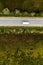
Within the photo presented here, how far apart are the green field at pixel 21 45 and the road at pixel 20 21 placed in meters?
0.51

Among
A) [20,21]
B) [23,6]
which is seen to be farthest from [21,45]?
[23,6]

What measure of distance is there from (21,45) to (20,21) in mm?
2483

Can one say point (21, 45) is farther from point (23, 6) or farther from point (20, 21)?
point (23, 6)

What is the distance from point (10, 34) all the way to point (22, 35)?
3.39 feet

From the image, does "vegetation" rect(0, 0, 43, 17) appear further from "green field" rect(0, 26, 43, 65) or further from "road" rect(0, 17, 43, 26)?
"green field" rect(0, 26, 43, 65)

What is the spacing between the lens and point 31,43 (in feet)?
61.9

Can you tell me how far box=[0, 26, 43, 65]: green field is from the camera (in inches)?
726

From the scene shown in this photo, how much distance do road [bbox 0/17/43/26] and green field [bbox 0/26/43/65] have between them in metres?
0.51

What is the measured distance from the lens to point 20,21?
20.2 m

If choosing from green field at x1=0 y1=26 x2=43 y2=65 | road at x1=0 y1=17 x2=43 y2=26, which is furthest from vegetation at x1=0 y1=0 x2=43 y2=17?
green field at x1=0 y1=26 x2=43 y2=65

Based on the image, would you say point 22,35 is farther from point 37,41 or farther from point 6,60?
point 6,60

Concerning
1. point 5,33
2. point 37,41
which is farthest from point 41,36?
point 5,33

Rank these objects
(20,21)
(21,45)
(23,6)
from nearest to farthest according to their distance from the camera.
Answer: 1. (21,45)
2. (20,21)
3. (23,6)

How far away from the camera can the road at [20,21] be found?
19922 millimetres
